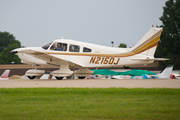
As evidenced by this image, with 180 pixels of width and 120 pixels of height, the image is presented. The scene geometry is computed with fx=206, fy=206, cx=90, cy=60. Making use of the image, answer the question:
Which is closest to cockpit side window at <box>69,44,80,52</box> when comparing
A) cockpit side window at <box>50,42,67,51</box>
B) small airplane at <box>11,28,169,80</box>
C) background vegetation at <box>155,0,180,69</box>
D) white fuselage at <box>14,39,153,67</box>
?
small airplane at <box>11,28,169,80</box>

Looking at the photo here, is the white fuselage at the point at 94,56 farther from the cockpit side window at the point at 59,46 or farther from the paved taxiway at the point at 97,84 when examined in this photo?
the paved taxiway at the point at 97,84

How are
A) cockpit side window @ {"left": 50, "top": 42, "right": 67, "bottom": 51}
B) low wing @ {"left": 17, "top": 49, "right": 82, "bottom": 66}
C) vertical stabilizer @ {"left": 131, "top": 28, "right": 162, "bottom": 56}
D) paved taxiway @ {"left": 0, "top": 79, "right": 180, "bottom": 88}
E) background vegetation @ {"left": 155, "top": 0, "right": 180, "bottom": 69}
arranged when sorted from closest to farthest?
paved taxiway @ {"left": 0, "top": 79, "right": 180, "bottom": 88} < low wing @ {"left": 17, "top": 49, "right": 82, "bottom": 66} < cockpit side window @ {"left": 50, "top": 42, "right": 67, "bottom": 51} < vertical stabilizer @ {"left": 131, "top": 28, "right": 162, "bottom": 56} < background vegetation @ {"left": 155, "top": 0, "right": 180, "bottom": 69}

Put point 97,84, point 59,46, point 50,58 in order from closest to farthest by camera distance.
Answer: point 97,84 < point 50,58 < point 59,46

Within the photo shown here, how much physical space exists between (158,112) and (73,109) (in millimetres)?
1986

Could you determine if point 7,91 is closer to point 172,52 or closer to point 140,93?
point 140,93

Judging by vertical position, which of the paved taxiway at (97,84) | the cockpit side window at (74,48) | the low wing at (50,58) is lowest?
the paved taxiway at (97,84)

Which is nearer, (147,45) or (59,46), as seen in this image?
(59,46)

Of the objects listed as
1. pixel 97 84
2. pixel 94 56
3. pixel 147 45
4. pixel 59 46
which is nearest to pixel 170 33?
pixel 147 45

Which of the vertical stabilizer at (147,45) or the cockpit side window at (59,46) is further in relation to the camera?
the vertical stabilizer at (147,45)

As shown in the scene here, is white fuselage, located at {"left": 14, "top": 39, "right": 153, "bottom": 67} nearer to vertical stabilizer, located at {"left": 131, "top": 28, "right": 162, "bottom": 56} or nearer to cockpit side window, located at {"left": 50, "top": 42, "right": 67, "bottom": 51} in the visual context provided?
cockpit side window, located at {"left": 50, "top": 42, "right": 67, "bottom": 51}

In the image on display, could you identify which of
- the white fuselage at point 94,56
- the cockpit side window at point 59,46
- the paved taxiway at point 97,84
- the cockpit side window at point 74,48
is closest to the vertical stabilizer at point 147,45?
the white fuselage at point 94,56

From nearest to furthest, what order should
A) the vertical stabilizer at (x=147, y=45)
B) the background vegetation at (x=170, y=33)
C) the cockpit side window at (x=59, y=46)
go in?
the cockpit side window at (x=59, y=46), the vertical stabilizer at (x=147, y=45), the background vegetation at (x=170, y=33)

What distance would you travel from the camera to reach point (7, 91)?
7.99m

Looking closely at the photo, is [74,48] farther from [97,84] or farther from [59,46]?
[97,84]
